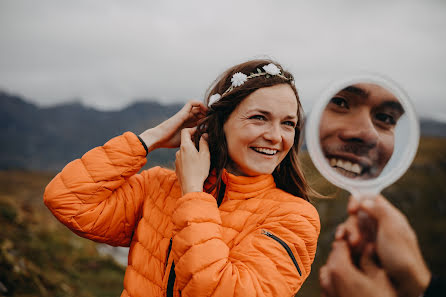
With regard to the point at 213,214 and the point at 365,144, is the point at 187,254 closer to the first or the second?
the point at 213,214

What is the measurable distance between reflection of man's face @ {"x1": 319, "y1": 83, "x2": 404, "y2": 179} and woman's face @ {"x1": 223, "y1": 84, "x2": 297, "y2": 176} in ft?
2.88

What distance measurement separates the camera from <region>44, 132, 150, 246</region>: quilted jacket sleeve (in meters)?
2.37

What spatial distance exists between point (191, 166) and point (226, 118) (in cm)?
60

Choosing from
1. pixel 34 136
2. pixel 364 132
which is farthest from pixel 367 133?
pixel 34 136

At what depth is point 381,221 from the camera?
1.04 metres

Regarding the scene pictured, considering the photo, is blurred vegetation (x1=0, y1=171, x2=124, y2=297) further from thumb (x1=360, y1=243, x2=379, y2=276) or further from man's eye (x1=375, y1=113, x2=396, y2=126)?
man's eye (x1=375, y1=113, x2=396, y2=126)

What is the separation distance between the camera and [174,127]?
2.83 metres

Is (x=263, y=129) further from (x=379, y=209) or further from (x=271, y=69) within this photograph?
(x=379, y=209)

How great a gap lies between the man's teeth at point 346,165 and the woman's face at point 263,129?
2.85 feet

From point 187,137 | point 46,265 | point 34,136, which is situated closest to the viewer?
point 187,137

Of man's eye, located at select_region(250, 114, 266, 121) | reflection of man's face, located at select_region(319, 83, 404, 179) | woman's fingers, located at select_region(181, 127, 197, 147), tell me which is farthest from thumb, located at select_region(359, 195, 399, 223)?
woman's fingers, located at select_region(181, 127, 197, 147)

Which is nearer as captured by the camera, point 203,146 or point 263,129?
point 263,129

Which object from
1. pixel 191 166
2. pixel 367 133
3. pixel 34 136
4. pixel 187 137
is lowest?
pixel 34 136

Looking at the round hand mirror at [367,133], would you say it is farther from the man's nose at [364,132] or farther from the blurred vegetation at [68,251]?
the blurred vegetation at [68,251]
